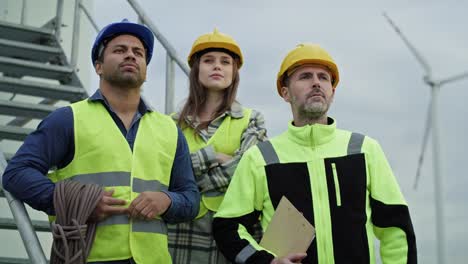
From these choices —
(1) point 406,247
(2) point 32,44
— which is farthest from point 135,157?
(2) point 32,44

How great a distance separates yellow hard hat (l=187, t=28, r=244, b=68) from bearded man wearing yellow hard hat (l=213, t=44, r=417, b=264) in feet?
2.17

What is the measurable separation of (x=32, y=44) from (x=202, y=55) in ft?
9.75

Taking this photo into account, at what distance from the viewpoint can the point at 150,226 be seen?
2.95 m

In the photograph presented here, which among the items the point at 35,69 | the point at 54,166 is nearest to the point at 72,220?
the point at 54,166

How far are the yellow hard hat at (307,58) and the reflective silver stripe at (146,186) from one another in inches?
35.1

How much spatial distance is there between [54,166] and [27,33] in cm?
383

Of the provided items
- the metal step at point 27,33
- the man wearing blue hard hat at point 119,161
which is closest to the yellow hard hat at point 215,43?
the man wearing blue hard hat at point 119,161

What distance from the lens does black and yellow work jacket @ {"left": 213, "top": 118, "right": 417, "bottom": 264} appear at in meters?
2.93

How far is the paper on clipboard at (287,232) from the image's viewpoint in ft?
9.12

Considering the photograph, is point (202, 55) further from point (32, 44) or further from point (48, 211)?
point (32, 44)

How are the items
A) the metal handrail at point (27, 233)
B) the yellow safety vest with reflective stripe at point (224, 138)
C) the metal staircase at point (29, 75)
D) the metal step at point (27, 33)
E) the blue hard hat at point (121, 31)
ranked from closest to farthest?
the metal handrail at point (27, 233) < the blue hard hat at point (121, 31) < the yellow safety vest with reflective stripe at point (224, 138) < the metal staircase at point (29, 75) < the metal step at point (27, 33)

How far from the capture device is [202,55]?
385 cm

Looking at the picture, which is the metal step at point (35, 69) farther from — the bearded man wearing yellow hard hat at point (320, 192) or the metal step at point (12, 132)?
the bearded man wearing yellow hard hat at point (320, 192)

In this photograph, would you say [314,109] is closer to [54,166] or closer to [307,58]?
[307,58]
